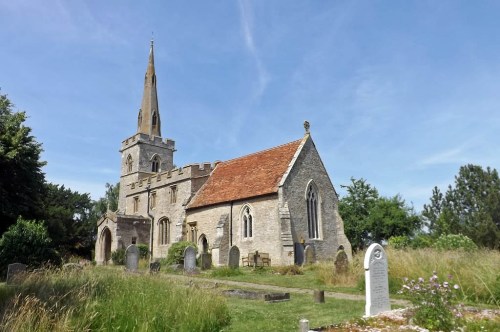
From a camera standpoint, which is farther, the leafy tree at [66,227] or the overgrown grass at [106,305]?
the leafy tree at [66,227]

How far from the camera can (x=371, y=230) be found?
104 feet

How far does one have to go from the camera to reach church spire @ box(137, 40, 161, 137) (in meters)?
39.8

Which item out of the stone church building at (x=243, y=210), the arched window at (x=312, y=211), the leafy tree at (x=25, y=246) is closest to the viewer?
the leafy tree at (x=25, y=246)

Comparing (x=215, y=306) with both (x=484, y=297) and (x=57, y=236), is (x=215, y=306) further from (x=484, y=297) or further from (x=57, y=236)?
(x=57, y=236)

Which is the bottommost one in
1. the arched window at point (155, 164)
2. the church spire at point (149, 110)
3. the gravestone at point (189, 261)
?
the gravestone at point (189, 261)

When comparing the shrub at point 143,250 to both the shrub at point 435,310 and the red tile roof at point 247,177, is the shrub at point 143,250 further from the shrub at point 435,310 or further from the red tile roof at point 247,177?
the shrub at point 435,310

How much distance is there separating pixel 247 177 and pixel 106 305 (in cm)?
2038

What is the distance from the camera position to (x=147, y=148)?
128 feet

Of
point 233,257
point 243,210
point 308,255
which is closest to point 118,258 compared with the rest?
point 243,210

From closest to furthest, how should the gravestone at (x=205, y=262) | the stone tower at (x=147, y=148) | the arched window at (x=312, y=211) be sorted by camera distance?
the gravestone at (x=205, y=262)
the arched window at (x=312, y=211)
the stone tower at (x=147, y=148)

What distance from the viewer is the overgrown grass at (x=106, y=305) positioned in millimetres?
5609

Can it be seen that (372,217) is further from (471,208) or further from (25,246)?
(25,246)

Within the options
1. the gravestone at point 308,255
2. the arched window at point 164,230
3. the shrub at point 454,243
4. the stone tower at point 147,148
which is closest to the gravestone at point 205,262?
the gravestone at point 308,255

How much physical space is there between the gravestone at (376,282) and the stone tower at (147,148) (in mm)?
31994
